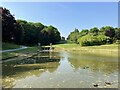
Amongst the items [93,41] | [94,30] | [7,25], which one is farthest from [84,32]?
[7,25]

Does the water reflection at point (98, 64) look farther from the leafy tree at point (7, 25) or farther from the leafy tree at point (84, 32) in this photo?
the leafy tree at point (84, 32)

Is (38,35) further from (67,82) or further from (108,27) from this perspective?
(67,82)

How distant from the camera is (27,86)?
1410 cm

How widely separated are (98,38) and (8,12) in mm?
49093

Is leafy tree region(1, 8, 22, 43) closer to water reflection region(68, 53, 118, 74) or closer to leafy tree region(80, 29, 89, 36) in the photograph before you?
water reflection region(68, 53, 118, 74)

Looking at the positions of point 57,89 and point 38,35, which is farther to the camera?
point 38,35

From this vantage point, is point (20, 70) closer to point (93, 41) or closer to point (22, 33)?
point (22, 33)

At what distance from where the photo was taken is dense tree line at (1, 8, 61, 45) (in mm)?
52125

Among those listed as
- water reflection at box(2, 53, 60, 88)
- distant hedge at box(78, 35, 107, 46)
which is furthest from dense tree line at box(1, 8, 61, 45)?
water reflection at box(2, 53, 60, 88)

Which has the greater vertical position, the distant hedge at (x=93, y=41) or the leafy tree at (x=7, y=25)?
the leafy tree at (x=7, y=25)

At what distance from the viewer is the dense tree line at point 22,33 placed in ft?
171

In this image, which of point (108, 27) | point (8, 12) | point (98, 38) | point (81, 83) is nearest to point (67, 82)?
point (81, 83)

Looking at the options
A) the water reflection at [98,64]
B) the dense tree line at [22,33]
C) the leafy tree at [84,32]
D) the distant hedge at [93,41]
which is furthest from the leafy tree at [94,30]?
the water reflection at [98,64]

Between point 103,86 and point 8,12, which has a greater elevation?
point 8,12
